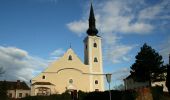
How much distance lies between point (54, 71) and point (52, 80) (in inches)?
88.3

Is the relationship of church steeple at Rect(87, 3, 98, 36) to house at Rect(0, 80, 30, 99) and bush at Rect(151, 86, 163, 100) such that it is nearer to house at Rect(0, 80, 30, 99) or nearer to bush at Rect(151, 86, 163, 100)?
house at Rect(0, 80, 30, 99)

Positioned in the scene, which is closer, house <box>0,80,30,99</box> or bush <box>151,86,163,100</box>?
bush <box>151,86,163,100</box>

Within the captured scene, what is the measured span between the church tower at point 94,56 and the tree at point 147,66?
11.3 metres

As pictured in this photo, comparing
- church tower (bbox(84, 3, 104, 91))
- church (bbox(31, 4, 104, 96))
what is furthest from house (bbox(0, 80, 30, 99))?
church tower (bbox(84, 3, 104, 91))

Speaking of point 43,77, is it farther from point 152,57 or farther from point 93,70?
point 152,57

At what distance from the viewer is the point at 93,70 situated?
68.1 meters

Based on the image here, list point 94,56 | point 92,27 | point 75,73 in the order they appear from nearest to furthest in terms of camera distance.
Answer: point 75,73 → point 94,56 → point 92,27

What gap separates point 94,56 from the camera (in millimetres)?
69438

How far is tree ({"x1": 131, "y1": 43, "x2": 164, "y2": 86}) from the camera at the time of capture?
187 ft

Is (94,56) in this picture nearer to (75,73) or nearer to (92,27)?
(75,73)

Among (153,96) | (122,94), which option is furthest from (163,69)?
(122,94)

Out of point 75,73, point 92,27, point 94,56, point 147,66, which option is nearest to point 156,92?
point 147,66

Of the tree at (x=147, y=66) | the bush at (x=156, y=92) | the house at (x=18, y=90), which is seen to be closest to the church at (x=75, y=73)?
the house at (x=18, y=90)

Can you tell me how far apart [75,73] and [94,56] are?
7.07 m
